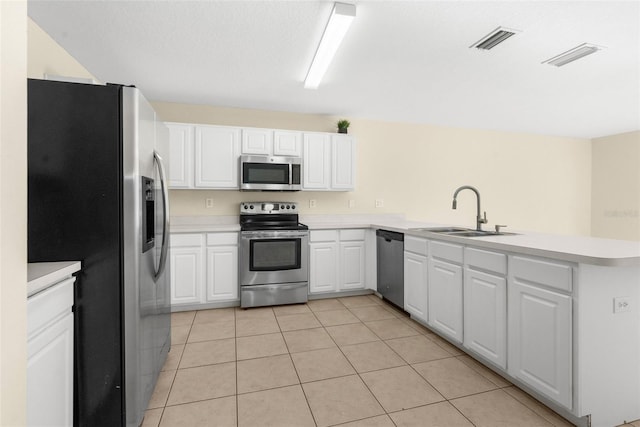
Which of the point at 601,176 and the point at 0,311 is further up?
the point at 601,176

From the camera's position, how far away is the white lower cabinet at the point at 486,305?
2043mm

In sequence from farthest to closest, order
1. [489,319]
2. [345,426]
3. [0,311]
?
[489,319] → [345,426] → [0,311]

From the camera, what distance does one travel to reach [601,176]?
18.9 ft

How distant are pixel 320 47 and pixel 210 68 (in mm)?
1149

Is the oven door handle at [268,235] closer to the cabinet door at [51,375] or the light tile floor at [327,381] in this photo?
the light tile floor at [327,381]

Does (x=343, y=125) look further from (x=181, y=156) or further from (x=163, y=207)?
(x=163, y=207)

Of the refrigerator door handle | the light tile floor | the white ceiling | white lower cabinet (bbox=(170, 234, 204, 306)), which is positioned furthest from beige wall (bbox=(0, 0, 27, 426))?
white lower cabinet (bbox=(170, 234, 204, 306))

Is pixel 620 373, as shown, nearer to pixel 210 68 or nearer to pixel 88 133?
pixel 88 133

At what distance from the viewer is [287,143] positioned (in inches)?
153

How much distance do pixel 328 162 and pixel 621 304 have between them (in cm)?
306

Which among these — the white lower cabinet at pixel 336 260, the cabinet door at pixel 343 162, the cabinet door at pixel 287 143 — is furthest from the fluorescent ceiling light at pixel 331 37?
the white lower cabinet at pixel 336 260

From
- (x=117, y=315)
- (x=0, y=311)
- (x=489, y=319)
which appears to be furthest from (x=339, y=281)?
(x=0, y=311)

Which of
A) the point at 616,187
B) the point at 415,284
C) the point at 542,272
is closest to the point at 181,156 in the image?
the point at 415,284

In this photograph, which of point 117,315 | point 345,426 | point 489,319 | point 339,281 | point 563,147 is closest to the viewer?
point 117,315
